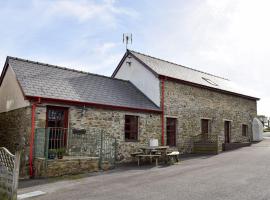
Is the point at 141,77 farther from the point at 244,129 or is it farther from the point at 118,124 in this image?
the point at 244,129

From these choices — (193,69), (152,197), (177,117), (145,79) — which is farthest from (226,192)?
(193,69)

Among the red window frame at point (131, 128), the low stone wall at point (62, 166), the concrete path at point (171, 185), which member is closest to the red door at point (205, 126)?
the red window frame at point (131, 128)

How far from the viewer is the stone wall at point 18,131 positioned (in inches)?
450

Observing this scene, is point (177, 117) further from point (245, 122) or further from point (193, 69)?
point (245, 122)

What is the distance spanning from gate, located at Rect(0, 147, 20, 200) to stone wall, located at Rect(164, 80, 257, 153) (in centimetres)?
1100

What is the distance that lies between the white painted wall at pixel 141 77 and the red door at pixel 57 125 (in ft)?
20.9

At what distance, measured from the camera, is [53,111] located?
12.5 meters

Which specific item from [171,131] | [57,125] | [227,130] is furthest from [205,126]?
[57,125]

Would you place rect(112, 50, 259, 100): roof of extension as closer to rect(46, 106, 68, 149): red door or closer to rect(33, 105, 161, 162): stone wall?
rect(33, 105, 161, 162): stone wall

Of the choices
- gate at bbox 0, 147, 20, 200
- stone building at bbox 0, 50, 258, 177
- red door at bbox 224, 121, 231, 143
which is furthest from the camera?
red door at bbox 224, 121, 231, 143

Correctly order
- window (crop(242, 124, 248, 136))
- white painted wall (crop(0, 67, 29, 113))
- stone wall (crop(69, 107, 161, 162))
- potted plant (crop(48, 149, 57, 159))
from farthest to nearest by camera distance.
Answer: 1. window (crop(242, 124, 248, 136))
2. stone wall (crop(69, 107, 161, 162))
3. white painted wall (crop(0, 67, 29, 113))
4. potted plant (crop(48, 149, 57, 159))

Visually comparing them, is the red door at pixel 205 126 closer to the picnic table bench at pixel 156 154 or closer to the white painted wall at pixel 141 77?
the white painted wall at pixel 141 77

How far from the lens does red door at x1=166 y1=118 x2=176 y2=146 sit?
1735cm

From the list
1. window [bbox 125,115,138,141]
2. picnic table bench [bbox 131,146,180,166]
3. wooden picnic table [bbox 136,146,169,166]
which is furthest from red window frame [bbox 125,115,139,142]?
wooden picnic table [bbox 136,146,169,166]
